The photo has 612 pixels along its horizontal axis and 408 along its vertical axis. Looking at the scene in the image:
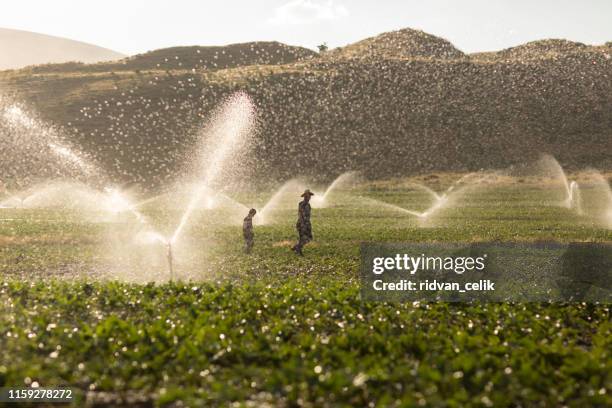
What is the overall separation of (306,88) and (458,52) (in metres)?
66.2

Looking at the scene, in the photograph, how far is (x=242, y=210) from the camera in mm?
59812

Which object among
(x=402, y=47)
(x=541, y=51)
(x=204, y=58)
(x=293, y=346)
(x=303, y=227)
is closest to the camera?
(x=293, y=346)

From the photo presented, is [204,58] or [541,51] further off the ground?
[204,58]

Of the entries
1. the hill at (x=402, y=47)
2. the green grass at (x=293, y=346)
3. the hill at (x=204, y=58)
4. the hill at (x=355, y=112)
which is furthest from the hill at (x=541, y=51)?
the green grass at (x=293, y=346)

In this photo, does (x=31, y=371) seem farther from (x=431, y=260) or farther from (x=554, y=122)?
(x=554, y=122)

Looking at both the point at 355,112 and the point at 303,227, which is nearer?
the point at 303,227

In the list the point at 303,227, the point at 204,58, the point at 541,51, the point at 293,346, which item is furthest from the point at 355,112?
the point at 293,346

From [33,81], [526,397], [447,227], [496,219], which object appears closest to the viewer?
[526,397]

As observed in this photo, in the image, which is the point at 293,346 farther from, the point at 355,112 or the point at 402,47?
the point at 402,47

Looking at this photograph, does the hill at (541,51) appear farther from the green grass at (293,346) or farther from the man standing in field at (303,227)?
the green grass at (293,346)

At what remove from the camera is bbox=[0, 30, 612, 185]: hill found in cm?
10038

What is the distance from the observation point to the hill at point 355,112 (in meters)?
100

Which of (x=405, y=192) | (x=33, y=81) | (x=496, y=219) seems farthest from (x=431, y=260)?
(x=33, y=81)

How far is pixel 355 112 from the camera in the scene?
119 m
